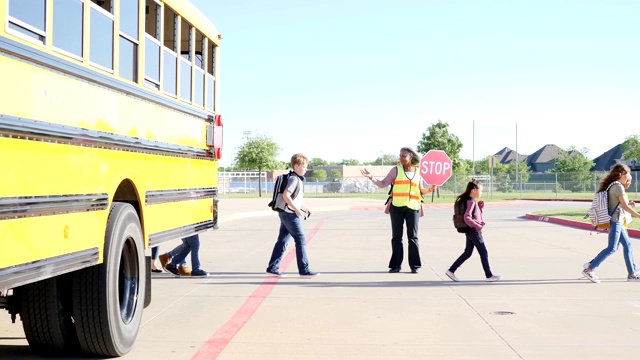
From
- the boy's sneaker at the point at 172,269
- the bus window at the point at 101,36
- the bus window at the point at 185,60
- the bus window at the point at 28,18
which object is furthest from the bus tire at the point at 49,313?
the boy's sneaker at the point at 172,269

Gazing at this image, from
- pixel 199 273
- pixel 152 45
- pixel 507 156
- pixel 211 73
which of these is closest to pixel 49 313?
pixel 152 45

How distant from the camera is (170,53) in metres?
8.12

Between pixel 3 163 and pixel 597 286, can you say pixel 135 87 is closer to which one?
pixel 3 163

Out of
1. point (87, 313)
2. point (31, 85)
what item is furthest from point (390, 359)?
point (31, 85)

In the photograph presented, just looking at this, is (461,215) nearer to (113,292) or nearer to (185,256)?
(185,256)

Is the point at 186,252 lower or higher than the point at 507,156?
lower

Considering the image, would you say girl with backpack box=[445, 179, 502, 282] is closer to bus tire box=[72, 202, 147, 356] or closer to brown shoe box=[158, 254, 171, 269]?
brown shoe box=[158, 254, 171, 269]

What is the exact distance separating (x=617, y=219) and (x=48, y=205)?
8.45m

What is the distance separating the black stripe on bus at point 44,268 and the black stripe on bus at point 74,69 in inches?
43.6

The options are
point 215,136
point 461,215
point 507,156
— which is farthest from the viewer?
point 507,156

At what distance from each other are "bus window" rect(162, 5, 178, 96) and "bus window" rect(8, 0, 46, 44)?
9.18 ft

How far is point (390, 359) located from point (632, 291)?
5069 millimetres

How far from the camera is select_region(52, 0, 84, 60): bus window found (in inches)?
205

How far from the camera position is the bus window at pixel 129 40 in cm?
654
